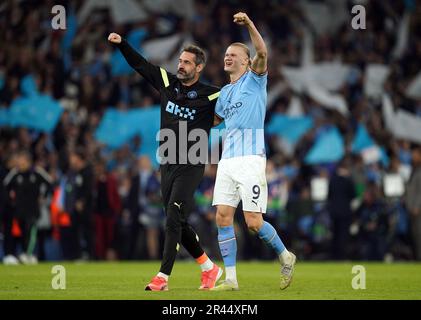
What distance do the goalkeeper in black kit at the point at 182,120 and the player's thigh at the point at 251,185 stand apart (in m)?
0.61

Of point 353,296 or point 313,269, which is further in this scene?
point 313,269

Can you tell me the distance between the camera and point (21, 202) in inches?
848

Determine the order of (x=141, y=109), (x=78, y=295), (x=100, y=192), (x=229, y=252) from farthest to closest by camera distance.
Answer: (x=141, y=109), (x=100, y=192), (x=229, y=252), (x=78, y=295)

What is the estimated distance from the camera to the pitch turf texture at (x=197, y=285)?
1094 cm

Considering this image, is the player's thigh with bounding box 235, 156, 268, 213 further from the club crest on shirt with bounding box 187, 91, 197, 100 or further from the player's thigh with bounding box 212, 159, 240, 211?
the club crest on shirt with bounding box 187, 91, 197, 100

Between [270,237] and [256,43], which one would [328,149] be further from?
[256,43]

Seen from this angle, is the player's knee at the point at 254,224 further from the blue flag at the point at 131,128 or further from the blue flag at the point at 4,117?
the blue flag at the point at 4,117

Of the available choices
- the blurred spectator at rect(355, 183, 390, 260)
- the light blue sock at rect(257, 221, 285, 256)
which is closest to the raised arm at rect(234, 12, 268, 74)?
the light blue sock at rect(257, 221, 285, 256)

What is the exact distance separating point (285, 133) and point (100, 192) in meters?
5.07

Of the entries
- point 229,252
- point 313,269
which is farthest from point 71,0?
point 229,252

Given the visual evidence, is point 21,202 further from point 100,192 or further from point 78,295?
point 78,295

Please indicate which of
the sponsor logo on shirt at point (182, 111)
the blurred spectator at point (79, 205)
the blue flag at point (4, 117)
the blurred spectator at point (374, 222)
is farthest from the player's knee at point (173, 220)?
the blue flag at point (4, 117)

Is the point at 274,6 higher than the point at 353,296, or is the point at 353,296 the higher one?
the point at 274,6

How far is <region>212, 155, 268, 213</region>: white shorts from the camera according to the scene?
38.2 ft
